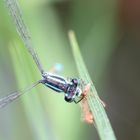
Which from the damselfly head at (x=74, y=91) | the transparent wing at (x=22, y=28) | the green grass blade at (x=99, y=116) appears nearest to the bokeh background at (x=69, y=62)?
the transparent wing at (x=22, y=28)

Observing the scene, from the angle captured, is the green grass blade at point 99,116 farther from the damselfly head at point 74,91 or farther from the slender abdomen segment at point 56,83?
the slender abdomen segment at point 56,83

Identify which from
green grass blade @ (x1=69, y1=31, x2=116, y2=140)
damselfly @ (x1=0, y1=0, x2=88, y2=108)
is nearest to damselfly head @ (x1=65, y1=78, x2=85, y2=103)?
damselfly @ (x1=0, y1=0, x2=88, y2=108)

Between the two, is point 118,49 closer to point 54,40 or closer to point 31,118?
point 54,40

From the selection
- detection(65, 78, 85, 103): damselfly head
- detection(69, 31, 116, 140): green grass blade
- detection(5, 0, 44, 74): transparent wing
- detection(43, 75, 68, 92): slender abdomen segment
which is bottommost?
detection(69, 31, 116, 140): green grass blade

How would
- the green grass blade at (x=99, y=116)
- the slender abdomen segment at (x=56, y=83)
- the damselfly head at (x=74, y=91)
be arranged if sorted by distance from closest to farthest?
the green grass blade at (x=99, y=116) < the damselfly head at (x=74, y=91) < the slender abdomen segment at (x=56, y=83)

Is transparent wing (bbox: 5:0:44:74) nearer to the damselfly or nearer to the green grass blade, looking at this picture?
the damselfly
